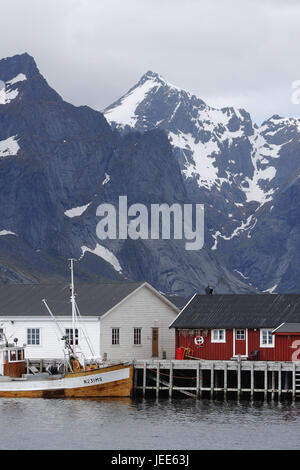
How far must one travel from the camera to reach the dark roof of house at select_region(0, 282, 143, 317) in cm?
8894

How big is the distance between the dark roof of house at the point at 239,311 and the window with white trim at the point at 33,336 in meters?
11.9

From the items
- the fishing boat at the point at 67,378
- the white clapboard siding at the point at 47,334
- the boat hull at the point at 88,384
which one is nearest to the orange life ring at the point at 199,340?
the fishing boat at the point at 67,378

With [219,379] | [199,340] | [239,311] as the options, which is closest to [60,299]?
[199,340]

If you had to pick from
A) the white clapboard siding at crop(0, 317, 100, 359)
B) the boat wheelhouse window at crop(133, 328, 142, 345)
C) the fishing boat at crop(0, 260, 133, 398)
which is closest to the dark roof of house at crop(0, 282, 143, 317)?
the white clapboard siding at crop(0, 317, 100, 359)

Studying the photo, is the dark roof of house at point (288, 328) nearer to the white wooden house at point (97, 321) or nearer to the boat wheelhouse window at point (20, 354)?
the white wooden house at point (97, 321)

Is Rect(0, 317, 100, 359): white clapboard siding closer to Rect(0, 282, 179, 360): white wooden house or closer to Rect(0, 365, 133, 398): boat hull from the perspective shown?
Rect(0, 282, 179, 360): white wooden house

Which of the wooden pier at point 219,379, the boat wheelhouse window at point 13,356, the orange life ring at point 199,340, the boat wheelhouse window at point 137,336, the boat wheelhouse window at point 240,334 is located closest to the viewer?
the wooden pier at point 219,379

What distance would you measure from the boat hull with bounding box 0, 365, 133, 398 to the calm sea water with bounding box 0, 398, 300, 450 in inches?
39.2

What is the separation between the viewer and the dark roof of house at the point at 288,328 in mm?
78812

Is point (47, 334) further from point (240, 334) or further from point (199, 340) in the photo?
point (240, 334)

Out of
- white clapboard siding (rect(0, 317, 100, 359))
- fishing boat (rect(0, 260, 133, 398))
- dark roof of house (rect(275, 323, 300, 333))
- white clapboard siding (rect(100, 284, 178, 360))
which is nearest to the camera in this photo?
fishing boat (rect(0, 260, 133, 398))
